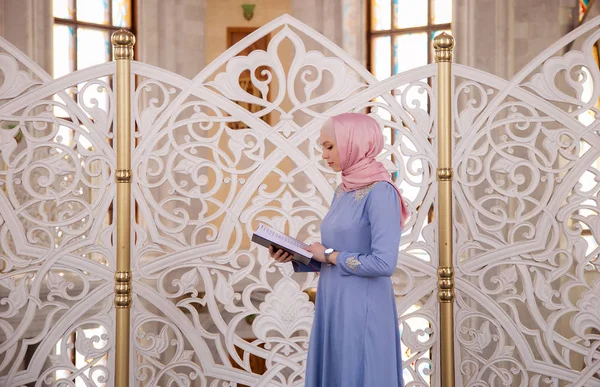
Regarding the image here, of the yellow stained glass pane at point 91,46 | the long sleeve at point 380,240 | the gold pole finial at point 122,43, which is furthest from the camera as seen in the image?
the yellow stained glass pane at point 91,46

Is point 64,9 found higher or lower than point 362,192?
higher

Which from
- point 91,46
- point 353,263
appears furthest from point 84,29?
point 353,263

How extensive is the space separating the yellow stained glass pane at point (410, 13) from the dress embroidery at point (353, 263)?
14.2ft

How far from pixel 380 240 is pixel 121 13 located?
15.4ft

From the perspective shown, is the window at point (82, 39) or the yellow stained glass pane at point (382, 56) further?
the yellow stained glass pane at point (382, 56)

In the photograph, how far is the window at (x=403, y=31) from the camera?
5.93m

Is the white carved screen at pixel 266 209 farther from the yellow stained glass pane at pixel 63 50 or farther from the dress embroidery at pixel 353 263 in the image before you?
the yellow stained glass pane at pixel 63 50

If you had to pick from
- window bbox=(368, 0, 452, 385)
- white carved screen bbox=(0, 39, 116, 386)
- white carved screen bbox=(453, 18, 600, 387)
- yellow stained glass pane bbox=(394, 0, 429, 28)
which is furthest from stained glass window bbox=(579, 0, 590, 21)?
white carved screen bbox=(0, 39, 116, 386)

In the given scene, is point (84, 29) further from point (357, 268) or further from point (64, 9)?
point (357, 268)

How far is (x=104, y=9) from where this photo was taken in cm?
589

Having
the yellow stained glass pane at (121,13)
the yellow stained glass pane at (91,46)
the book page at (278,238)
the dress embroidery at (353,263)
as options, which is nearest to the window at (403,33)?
the yellow stained glass pane at (121,13)

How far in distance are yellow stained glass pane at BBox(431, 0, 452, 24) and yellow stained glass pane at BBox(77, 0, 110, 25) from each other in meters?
2.86

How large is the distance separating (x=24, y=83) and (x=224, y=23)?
13.3 ft

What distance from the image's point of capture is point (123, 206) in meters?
3.13
